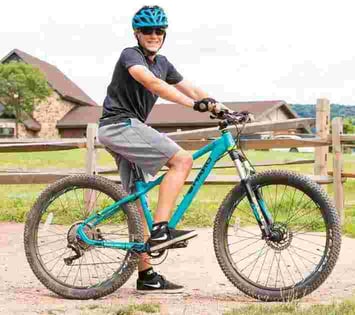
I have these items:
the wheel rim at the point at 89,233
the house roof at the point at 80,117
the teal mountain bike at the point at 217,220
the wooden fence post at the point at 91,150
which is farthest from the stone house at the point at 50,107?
the teal mountain bike at the point at 217,220

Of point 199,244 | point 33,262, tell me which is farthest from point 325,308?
point 199,244

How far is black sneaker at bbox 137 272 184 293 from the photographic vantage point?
201 inches

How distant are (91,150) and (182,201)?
509 cm

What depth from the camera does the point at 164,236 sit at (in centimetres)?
482

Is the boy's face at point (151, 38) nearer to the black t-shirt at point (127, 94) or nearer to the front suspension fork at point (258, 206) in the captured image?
the black t-shirt at point (127, 94)

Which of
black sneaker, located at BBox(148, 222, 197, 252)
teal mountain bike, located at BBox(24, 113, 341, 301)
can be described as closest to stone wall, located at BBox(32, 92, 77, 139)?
teal mountain bike, located at BBox(24, 113, 341, 301)

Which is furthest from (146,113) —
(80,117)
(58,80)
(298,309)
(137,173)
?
(58,80)

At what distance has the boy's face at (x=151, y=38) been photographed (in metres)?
4.89

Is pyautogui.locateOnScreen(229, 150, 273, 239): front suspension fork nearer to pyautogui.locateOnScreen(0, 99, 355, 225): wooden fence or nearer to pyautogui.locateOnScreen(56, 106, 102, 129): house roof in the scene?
pyautogui.locateOnScreen(0, 99, 355, 225): wooden fence

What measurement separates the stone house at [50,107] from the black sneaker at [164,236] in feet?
195

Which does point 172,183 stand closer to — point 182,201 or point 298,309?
point 182,201

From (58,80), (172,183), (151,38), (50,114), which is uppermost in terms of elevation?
(58,80)

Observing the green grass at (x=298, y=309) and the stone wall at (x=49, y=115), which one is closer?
the green grass at (x=298, y=309)

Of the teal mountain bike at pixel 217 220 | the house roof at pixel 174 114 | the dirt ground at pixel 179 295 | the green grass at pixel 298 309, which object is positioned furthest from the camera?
the house roof at pixel 174 114
